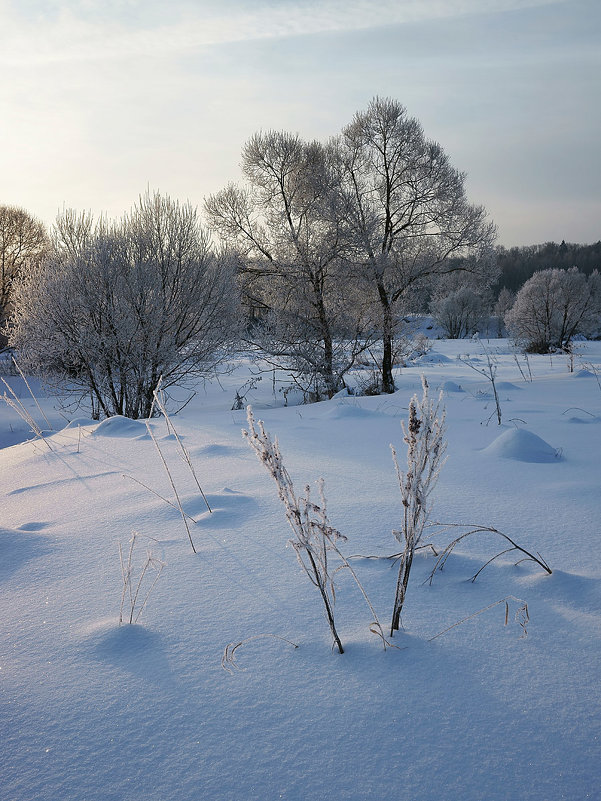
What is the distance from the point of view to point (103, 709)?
1.17 m

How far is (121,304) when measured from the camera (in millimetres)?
8820

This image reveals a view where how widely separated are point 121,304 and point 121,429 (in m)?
4.27

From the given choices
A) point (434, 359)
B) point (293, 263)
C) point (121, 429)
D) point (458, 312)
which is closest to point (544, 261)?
point (458, 312)

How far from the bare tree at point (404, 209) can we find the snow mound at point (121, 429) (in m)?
7.59

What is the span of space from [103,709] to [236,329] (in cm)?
1031

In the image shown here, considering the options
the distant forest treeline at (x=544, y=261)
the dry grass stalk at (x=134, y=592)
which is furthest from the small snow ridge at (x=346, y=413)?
the distant forest treeline at (x=544, y=261)

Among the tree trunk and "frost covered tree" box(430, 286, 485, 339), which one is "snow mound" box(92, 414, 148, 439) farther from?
"frost covered tree" box(430, 286, 485, 339)

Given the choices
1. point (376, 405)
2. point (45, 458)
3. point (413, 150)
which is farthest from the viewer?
point (413, 150)

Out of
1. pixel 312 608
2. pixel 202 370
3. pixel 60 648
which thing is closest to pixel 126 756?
pixel 60 648

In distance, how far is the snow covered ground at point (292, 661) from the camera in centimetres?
98

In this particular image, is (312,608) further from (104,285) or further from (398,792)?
(104,285)

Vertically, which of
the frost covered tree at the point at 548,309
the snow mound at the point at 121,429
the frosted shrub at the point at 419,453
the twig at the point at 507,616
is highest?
the frost covered tree at the point at 548,309

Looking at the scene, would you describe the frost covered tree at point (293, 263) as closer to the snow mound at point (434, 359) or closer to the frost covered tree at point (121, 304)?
the frost covered tree at point (121, 304)

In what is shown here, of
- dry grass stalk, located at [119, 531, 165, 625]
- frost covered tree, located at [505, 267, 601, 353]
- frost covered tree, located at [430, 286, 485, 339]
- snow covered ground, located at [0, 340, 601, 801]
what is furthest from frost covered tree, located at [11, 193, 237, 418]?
frost covered tree, located at [430, 286, 485, 339]
